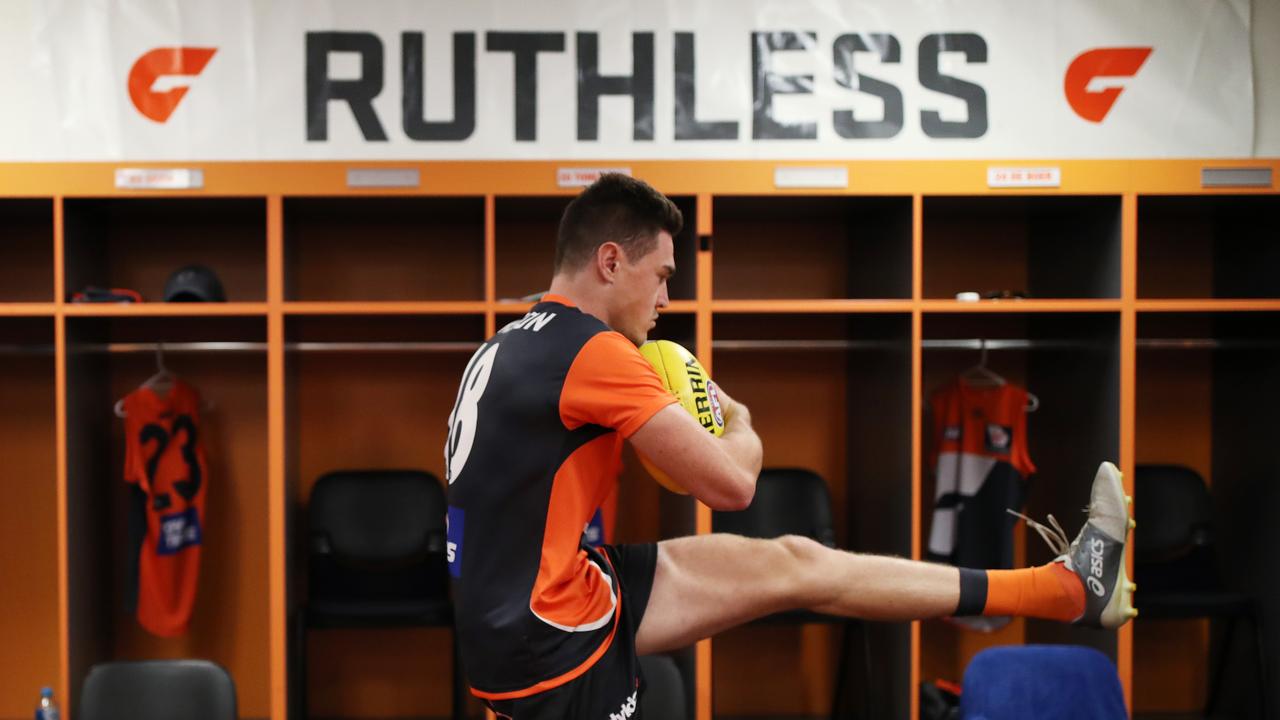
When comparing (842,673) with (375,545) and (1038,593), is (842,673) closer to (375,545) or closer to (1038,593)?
(1038,593)

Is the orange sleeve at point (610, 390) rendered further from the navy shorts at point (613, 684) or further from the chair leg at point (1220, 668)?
the chair leg at point (1220, 668)

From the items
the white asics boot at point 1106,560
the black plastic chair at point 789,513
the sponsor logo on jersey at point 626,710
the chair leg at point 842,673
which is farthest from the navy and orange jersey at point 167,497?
the white asics boot at point 1106,560

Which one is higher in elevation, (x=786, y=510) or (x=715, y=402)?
(x=715, y=402)

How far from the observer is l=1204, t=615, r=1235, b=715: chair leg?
10.4 ft

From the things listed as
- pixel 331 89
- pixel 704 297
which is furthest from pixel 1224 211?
pixel 331 89

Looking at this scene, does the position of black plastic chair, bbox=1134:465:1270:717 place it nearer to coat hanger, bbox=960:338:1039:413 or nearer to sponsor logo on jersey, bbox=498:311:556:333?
coat hanger, bbox=960:338:1039:413

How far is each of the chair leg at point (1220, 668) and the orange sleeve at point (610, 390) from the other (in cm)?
265

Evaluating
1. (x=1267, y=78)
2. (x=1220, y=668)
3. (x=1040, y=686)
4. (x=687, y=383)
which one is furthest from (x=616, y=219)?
(x=1220, y=668)

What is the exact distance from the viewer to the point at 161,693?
231 cm

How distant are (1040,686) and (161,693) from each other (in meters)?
2.25

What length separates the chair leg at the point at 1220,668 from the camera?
3.17 metres

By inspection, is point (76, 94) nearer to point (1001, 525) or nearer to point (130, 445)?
point (130, 445)

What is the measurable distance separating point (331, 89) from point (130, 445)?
1341 millimetres

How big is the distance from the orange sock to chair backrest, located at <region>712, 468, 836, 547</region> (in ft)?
4.10
